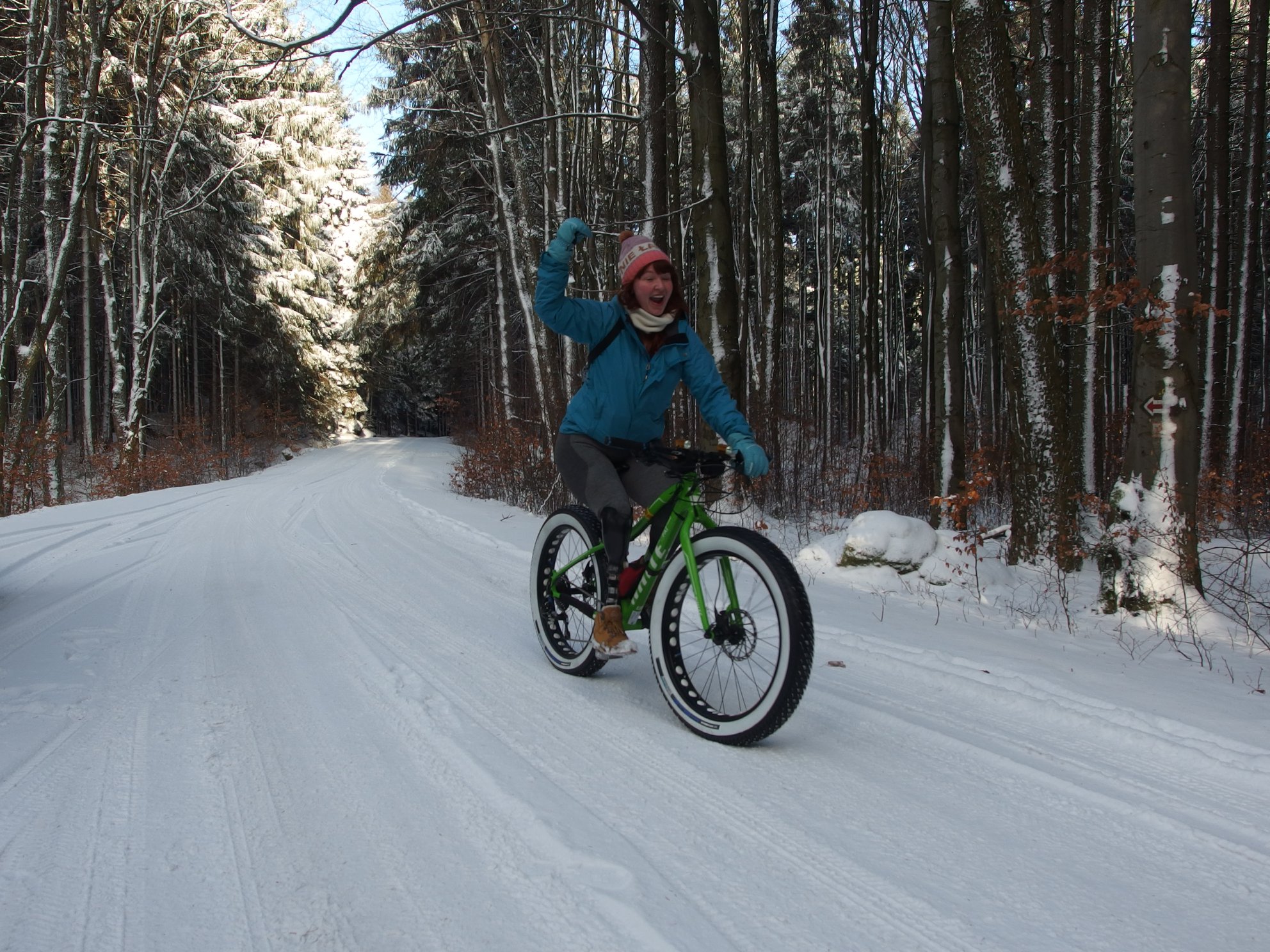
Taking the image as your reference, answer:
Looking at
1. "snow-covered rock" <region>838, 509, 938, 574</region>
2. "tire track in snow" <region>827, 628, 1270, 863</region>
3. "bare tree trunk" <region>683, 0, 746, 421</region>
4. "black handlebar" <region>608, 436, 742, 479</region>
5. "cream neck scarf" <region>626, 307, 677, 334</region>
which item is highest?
"bare tree trunk" <region>683, 0, 746, 421</region>

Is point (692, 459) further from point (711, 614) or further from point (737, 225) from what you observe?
point (737, 225)

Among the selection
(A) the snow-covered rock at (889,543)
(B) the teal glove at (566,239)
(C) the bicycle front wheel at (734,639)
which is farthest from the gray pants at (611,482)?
(A) the snow-covered rock at (889,543)

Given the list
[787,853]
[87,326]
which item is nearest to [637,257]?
[787,853]

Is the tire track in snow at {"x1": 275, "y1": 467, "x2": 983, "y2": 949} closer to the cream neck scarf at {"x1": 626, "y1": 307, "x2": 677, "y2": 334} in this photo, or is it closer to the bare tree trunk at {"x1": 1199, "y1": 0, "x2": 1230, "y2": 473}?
the cream neck scarf at {"x1": 626, "y1": 307, "x2": 677, "y2": 334}

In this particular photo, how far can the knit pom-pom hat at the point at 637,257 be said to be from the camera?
3.47 meters

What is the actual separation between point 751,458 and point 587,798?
Answer: 1459 millimetres

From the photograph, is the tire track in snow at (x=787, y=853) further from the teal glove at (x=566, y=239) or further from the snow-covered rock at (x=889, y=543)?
the snow-covered rock at (x=889, y=543)

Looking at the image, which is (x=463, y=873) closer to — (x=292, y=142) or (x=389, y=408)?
(x=292, y=142)

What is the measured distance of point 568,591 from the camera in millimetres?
4094

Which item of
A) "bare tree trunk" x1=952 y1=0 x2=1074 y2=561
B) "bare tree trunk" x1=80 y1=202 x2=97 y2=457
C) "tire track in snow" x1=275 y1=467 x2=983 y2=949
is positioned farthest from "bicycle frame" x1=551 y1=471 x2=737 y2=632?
"bare tree trunk" x1=80 y1=202 x2=97 y2=457

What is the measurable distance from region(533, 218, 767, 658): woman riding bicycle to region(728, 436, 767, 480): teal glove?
0.15 m

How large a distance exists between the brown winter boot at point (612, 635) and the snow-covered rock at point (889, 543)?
Result: 4058mm

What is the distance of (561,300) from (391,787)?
7.11 feet

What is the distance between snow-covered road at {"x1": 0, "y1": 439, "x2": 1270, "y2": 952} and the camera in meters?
1.89
